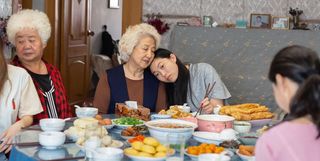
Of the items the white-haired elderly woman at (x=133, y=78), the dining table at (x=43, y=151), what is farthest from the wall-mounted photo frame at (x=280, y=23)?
the dining table at (x=43, y=151)

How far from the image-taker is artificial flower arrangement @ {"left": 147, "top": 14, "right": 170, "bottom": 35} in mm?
4789

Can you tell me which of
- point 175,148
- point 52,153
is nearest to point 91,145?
point 52,153

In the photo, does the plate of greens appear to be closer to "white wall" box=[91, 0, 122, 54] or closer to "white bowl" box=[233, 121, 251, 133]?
"white bowl" box=[233, 121, 251, 133]

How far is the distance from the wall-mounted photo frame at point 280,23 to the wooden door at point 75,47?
2487 millimetres

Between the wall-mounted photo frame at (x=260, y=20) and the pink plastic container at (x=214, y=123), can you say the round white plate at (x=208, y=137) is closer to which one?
the pink plastic container at (x=214, y=123)

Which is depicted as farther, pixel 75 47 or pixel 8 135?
pixel 75 47

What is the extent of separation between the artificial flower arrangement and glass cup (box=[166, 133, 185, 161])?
2999 millimetres

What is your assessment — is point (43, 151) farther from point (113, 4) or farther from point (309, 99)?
point (113, 4)

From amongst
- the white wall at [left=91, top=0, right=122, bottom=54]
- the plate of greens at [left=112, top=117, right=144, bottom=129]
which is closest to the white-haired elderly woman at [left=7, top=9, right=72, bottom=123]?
the plate of greens at [left=112, top=117, right=144, bottom=129]

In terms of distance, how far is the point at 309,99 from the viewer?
131cm

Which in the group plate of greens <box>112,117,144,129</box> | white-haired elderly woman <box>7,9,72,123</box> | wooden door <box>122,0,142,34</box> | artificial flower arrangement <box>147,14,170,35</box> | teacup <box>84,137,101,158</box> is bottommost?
plate of greens <box>112,117,144,129</box>

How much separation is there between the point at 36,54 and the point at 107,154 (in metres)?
1.35

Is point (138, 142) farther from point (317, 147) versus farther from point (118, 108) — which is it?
point (118, 108)

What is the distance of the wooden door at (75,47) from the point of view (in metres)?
5.83
